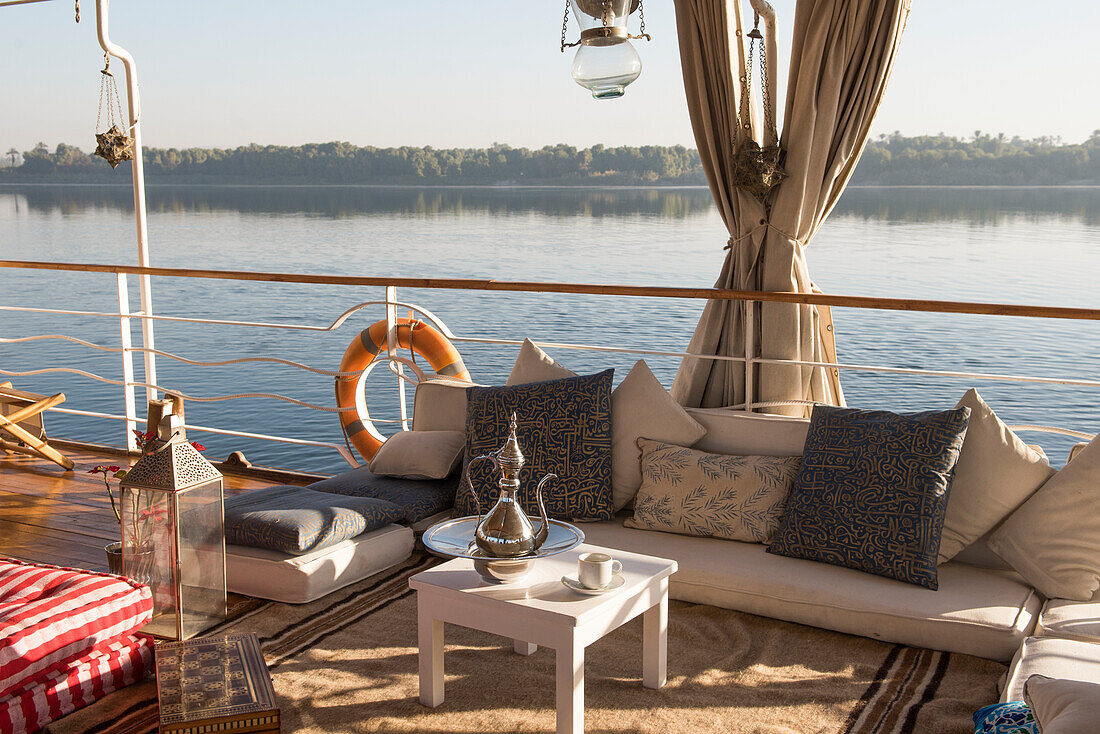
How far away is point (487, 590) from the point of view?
215cm

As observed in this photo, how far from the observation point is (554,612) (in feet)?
6.66

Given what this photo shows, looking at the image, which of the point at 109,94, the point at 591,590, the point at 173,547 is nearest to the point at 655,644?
the point at 591,590

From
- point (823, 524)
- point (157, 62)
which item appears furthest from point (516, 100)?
point (823, 524)

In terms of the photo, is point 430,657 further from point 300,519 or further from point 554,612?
point 300,519

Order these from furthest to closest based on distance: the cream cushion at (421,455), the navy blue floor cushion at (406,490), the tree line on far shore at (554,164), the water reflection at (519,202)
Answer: the water reflection at (519,202) → the tree line on far shore at (554,164) → the cream cushion at (421,455) → the navy blue floor cushion at (406,490)

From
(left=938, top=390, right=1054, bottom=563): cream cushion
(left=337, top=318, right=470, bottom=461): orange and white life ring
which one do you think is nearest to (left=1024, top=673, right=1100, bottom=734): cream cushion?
(left=938, top=390, right=1054, bottom=563): cream cushion

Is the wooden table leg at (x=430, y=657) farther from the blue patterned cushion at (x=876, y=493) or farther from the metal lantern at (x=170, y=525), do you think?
the blue patterned cushion at (x=876, y=493)

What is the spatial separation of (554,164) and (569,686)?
21.3m

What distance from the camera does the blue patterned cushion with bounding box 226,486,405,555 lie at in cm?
288

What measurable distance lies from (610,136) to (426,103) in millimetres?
4186

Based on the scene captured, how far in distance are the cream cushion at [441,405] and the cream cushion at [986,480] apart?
1698 millimetres

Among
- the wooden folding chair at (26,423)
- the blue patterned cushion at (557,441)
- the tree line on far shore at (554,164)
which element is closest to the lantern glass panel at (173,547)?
the blue patterned cushion at (557,441)

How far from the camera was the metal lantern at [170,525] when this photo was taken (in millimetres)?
2449

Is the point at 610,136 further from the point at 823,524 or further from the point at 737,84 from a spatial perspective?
the point at 823,524
